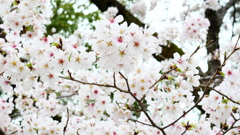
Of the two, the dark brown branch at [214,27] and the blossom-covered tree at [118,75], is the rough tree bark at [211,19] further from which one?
the blossom-covered tree at [118,75]

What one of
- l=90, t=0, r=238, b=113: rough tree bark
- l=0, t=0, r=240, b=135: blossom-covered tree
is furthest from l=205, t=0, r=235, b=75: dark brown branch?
l=0, t=0, r=240, b=135: blossom-covered tree

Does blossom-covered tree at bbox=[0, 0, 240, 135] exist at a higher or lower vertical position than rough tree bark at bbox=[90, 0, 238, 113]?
lower

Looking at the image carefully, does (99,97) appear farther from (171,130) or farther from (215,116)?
(215,116)

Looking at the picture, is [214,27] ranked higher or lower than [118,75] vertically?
higher

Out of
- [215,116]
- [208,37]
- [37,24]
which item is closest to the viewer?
[215,116]

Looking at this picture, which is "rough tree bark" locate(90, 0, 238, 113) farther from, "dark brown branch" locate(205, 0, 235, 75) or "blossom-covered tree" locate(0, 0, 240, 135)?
"blossom-covered tree" locate(0, 0, 240, 135)

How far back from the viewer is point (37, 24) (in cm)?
209

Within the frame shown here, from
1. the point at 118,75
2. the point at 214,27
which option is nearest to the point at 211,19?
the point at 214,27

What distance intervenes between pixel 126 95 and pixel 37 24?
98cm

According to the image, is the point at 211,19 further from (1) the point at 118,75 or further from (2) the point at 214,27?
(1) the point at 118,75

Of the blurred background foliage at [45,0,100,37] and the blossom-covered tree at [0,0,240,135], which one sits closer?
the blossom-covered tree at [0,0,240,135]

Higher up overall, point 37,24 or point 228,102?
point 37,24

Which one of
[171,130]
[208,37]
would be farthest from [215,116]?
[208,37]

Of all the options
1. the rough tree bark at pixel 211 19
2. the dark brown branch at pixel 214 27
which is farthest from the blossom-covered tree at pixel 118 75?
the dark brown branch at pixel 214 27
